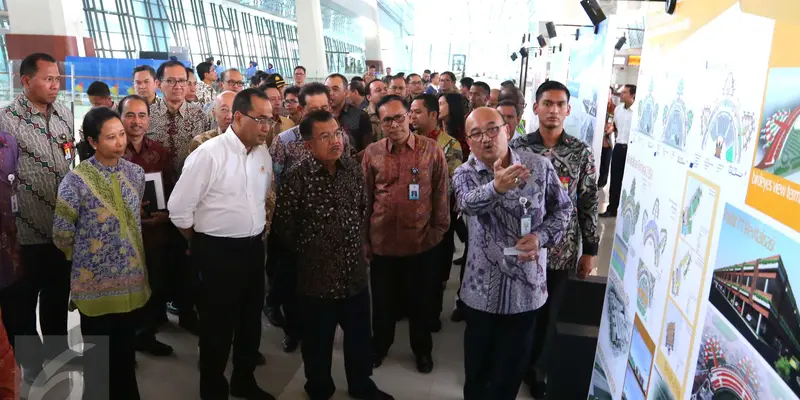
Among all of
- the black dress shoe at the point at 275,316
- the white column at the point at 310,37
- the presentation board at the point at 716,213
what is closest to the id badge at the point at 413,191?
the presentation board at the point at 716,213

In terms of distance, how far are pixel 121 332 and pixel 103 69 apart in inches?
359

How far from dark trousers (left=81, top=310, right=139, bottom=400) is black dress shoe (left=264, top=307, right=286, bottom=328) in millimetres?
1082

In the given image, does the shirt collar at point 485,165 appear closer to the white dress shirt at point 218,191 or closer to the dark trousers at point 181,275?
the white dress shirt at point 218,191

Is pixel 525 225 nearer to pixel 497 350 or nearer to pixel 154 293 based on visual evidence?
pixel 497 350

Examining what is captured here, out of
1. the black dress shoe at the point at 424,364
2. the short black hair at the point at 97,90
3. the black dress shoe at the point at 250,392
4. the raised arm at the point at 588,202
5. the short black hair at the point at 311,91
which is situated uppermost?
the short black hair at the point at 97,90

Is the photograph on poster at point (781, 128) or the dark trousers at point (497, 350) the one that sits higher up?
the photograph on poster at point (781, 128)

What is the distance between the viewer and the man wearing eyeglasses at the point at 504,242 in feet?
6.77

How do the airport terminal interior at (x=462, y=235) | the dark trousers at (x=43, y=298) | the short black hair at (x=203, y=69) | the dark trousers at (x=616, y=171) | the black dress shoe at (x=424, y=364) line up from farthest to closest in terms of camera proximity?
the dark trousers at (x=616, y=171), the short black hair at (x=203, y=69), the black dress shoe at (x=424, y=364), the dark trousers at (x=43, y=298), the airport terminal interior at (x=462, y=235)

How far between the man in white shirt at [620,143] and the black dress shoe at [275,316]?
4827 mm

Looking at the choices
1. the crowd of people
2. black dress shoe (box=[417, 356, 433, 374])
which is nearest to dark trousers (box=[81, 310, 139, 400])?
the crowd of people

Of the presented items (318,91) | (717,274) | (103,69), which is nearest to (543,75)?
(318,91)

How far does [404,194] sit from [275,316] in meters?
1.42

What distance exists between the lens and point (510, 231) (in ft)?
6.89

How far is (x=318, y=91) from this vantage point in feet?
10.4
